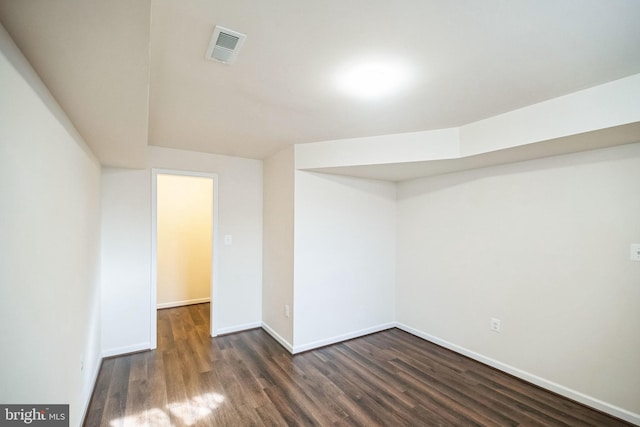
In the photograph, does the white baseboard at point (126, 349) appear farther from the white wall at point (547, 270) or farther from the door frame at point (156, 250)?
the white wall at point (547, 270)

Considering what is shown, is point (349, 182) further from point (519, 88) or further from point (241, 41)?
point (241, 41)

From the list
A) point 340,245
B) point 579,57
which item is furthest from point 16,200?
point 340,245

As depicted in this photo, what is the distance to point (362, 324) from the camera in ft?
12.2

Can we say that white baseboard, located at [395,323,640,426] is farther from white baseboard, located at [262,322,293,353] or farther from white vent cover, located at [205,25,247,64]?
white vent cover, located at [205,25,247,64]

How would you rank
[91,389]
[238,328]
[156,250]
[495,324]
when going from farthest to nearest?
[238,328], [156,250], [495,324], [91,389]

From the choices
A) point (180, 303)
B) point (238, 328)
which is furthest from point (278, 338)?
point (180, 303)

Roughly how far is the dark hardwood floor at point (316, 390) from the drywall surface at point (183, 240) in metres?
1.64

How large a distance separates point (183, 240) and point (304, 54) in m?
4.42

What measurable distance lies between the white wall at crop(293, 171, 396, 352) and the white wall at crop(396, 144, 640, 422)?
597 mm

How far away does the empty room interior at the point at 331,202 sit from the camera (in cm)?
119

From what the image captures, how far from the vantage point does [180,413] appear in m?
2.19

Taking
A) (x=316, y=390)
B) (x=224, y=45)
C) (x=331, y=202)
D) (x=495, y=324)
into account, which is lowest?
(x=316, y=390)

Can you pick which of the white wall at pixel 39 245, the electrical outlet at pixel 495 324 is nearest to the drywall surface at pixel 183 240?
the white wall at pixel 39 245

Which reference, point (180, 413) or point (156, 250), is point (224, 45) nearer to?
point (180, 413)
